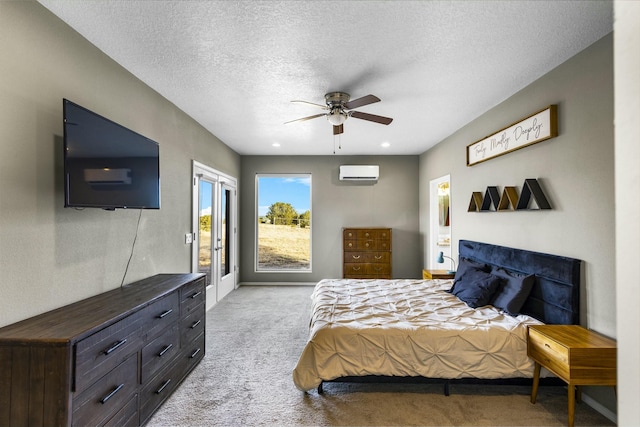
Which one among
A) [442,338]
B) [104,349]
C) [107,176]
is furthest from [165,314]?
[442,338]

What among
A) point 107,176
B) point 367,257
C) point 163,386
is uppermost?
point 107,176

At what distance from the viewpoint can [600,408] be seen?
2.13 m

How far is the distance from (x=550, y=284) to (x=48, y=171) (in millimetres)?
3706

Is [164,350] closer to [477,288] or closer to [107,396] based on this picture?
[107,396]

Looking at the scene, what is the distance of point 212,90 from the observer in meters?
3.01

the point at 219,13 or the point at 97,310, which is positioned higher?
the point at 219,13

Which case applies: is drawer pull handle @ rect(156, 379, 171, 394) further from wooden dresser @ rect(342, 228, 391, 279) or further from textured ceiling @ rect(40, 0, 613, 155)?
wooden dresser @ rect(342, 228, 391, 279)

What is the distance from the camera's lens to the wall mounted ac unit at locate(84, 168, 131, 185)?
6.30 ft

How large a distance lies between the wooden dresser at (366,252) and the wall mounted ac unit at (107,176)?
4.01 metres

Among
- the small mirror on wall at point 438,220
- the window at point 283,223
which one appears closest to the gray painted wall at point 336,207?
the window at point 283,223

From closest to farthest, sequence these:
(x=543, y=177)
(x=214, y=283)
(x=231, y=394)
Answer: (x=231, y=394)
(x=543, y=177)
(x=214, y=283)

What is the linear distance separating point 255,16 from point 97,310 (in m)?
2.05

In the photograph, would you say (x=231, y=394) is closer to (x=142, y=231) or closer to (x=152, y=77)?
(x=142, y=231)

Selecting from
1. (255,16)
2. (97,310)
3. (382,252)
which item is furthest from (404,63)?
(382,252)
